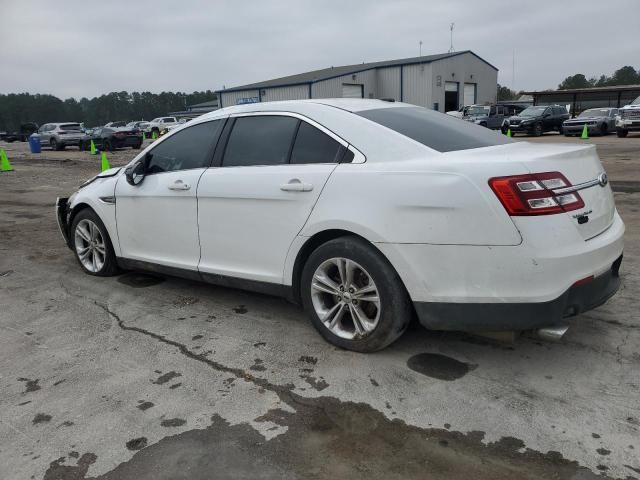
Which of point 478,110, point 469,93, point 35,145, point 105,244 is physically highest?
point 469,93

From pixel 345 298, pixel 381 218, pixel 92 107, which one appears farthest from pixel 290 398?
pixel 92 107

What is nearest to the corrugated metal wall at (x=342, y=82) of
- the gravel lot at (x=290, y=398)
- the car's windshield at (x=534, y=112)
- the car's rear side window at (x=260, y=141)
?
the car's windshield at (x=534, y=112)

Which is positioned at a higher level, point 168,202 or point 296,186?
point 296,186

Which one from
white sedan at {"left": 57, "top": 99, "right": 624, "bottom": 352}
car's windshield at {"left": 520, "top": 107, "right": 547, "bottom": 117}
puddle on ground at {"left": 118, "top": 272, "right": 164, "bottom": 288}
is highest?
car's windshield at {"left": 520, "top": 107, "right": 547, "bottom": 117}

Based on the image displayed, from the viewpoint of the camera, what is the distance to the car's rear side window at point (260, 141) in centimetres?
378

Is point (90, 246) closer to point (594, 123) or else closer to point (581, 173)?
point (581, 173)

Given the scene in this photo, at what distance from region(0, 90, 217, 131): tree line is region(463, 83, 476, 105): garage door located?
6983cm

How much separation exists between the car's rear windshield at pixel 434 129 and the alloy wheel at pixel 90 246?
3.06 m

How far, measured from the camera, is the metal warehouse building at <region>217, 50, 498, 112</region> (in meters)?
44.2

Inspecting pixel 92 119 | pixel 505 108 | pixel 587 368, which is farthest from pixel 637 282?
pixel 92 119

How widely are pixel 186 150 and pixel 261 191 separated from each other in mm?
1100

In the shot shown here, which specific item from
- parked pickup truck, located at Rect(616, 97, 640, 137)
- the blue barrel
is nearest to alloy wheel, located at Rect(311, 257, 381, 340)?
parked pickup truck, located at Rect(616, 97, 640, 137)

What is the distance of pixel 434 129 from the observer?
3625 mm

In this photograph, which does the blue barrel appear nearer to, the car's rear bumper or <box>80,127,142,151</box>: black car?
<box>80,127,142,151</box>: black car
